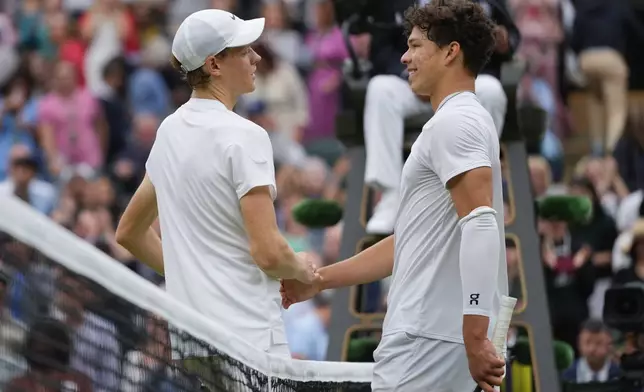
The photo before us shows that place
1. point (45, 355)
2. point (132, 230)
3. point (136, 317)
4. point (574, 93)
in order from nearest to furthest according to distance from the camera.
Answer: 1. point (45, 355)
2. point (136, 317)
3. point (132, 230)
4. point (574, 93)

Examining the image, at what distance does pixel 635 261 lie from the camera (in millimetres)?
10750

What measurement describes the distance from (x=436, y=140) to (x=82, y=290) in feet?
3.84

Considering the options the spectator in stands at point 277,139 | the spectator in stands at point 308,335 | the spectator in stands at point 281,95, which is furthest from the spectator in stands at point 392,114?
the spectator in stands at point 281,95

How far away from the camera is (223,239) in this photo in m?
5.34

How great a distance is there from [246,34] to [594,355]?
17.6 ft

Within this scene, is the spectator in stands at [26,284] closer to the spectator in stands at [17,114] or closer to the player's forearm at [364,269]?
the player's forearm at [364,269]

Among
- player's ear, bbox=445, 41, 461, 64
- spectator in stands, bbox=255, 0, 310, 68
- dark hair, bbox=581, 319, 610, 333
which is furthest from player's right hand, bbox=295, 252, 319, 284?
spectator in stands, bbox=255, 0, 310, 68

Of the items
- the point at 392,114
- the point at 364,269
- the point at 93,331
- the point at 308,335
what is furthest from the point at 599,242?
the point at 93,331

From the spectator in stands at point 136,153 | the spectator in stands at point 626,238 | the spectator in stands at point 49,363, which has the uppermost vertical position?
the spectator in stands at point 136,153

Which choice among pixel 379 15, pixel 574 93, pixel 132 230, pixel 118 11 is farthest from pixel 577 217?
pixel 118 11

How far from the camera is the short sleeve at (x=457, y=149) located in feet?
16.5

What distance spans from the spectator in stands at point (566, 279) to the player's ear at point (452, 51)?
5.96 metres

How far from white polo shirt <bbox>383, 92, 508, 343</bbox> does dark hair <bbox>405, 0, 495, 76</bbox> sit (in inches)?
5.8

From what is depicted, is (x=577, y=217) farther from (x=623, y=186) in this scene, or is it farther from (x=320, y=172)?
(x=320, y=172)
